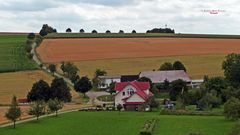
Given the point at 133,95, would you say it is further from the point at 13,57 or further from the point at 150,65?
the point at 13,57

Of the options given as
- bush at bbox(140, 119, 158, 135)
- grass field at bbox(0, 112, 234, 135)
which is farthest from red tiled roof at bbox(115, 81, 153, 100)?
bush at bbox(140, 119, 158, 135)

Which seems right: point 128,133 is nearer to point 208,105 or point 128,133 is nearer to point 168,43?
point 208,105

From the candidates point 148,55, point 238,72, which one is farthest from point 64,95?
point 148,55

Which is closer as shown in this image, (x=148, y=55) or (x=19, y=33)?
(x=148, y=55)

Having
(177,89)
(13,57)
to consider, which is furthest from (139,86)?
(13,57)

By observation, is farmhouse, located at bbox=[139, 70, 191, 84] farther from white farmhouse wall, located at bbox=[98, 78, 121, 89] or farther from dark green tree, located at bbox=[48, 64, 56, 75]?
dark green tree, located at bbox=[48, 64, 56, 75]

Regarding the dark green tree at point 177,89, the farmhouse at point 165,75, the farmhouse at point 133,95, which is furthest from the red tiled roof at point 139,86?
the farmhouse at point 165,75
